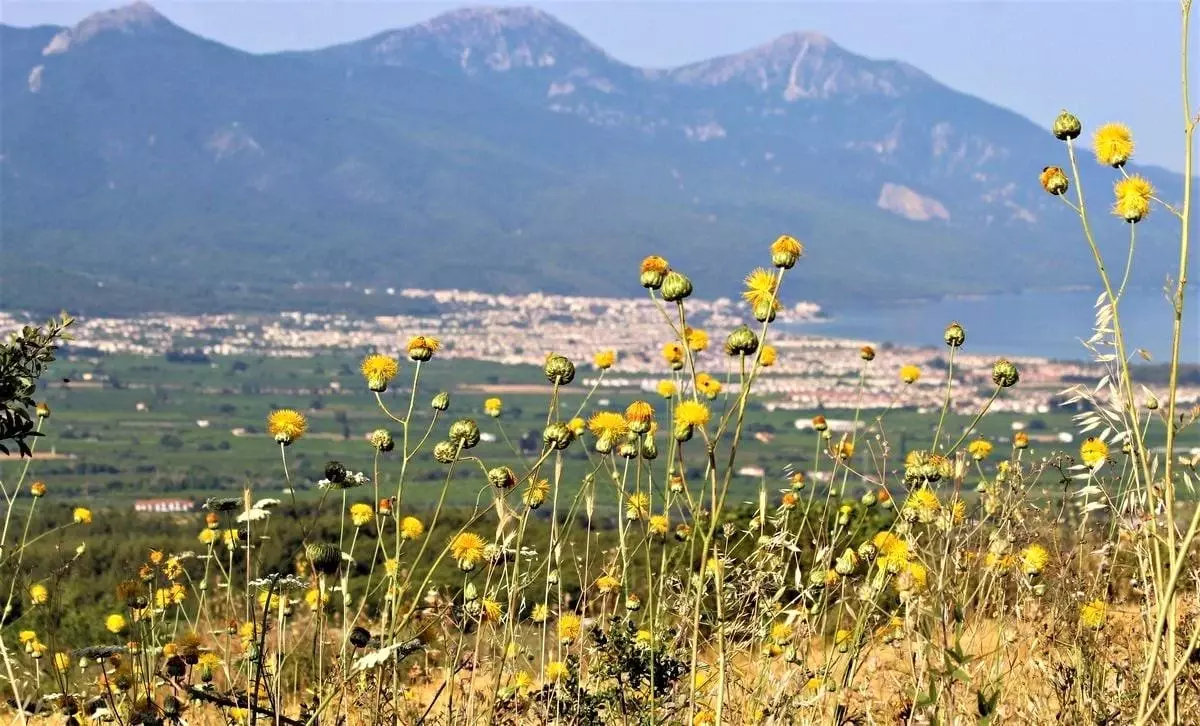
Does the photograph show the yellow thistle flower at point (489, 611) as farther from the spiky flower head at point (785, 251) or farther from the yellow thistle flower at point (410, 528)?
the spiky flower head at point (785, 251)

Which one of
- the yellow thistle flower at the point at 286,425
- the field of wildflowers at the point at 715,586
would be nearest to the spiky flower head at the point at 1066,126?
the field of wildflowers at the point at 715,586

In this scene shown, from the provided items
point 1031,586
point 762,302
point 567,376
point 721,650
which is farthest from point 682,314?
point 1031,586

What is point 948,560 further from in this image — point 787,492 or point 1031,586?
point 787,492

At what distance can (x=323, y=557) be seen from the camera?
2.96 metres

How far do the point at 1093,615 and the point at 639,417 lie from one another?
1.29 metres

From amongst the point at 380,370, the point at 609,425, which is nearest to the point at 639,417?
the point at 609,425

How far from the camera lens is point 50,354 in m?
3.51

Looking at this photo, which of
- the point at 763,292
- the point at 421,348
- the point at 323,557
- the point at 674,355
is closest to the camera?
the point at 323,557

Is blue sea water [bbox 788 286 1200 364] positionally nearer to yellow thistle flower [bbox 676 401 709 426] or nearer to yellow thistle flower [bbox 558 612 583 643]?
yellow thistle flower [bbox 558 612 583 643]

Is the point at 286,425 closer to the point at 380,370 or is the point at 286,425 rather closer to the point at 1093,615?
the point at 380,370

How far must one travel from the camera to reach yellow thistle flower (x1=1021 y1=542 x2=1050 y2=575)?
3.55 metres

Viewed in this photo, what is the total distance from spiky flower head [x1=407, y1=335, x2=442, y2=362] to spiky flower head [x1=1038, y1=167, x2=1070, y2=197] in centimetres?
144

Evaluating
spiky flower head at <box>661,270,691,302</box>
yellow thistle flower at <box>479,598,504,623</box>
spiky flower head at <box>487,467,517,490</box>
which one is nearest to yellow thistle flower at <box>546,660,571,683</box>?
yellow thistle flower at <box>479,598,504,623</box>

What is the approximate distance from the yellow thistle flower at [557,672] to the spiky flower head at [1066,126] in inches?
63.7
